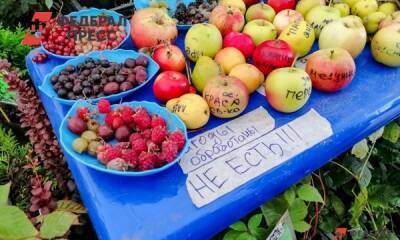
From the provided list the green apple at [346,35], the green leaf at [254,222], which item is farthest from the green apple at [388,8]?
the green leaf at [254,222]

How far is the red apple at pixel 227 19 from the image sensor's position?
135cm

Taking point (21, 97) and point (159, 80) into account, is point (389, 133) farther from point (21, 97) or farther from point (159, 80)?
point (21, 97)

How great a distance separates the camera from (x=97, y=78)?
1.16 m

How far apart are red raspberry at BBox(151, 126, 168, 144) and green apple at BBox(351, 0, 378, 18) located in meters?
0.95

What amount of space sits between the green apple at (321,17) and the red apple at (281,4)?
0.12 metres

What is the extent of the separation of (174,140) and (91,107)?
0.91 ft

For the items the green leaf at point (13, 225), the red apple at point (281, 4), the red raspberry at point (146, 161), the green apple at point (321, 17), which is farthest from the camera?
the red apple at point (281, 4)

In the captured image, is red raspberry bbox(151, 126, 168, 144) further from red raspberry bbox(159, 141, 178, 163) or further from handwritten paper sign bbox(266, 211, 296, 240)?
handwritten paper sign bbox(266, 211, 296, 240)

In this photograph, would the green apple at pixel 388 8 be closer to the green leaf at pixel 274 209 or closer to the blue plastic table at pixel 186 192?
the blue plastic table at pixel 186 192

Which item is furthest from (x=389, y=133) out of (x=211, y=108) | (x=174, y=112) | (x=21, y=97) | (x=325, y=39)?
(x=21, y=97)

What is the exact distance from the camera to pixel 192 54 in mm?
1283

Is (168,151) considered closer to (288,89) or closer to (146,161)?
(146,161)

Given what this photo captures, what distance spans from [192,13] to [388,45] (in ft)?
2.26

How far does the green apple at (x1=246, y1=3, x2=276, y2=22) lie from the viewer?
4.69ft
